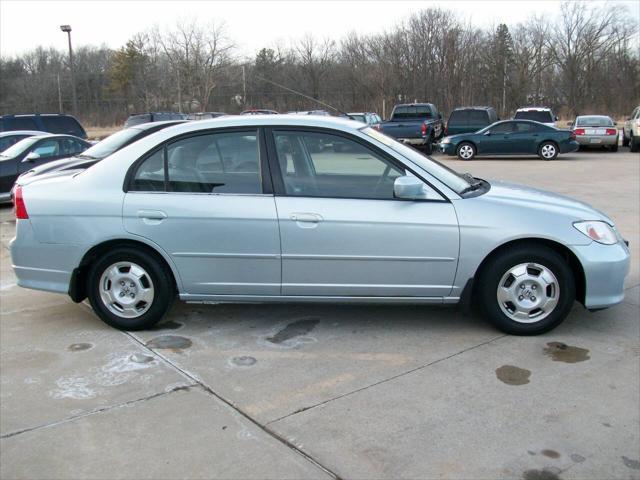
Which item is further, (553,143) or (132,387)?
(553,143)

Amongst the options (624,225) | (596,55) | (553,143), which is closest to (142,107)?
(596,55)

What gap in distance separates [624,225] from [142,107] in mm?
49132

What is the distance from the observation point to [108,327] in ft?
15.7

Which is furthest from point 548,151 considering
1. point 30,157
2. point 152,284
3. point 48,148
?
point 152,284

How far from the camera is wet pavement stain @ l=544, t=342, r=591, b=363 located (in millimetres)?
4086

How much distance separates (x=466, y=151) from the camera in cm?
2070

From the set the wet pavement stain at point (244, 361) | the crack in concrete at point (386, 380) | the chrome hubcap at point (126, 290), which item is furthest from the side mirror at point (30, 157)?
the crack in concrete at point (386, 380)

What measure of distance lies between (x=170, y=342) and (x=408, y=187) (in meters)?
2.09

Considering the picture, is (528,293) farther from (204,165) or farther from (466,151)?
(466,151)

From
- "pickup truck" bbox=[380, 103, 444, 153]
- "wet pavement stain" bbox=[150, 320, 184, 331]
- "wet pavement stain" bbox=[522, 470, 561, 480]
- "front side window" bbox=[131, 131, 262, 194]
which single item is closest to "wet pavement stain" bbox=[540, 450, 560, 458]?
"wet pavement stain" bbox=[522, 470, 561, 480]

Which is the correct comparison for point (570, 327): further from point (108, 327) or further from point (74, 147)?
point (74, 147)

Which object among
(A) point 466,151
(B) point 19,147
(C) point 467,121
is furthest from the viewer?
(C) point 467,121

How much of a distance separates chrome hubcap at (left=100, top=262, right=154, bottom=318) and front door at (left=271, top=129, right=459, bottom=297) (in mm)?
1086

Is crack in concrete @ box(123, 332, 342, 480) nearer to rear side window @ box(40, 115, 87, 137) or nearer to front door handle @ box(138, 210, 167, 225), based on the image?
front door handle @ box(138, 210, 167, 225)
